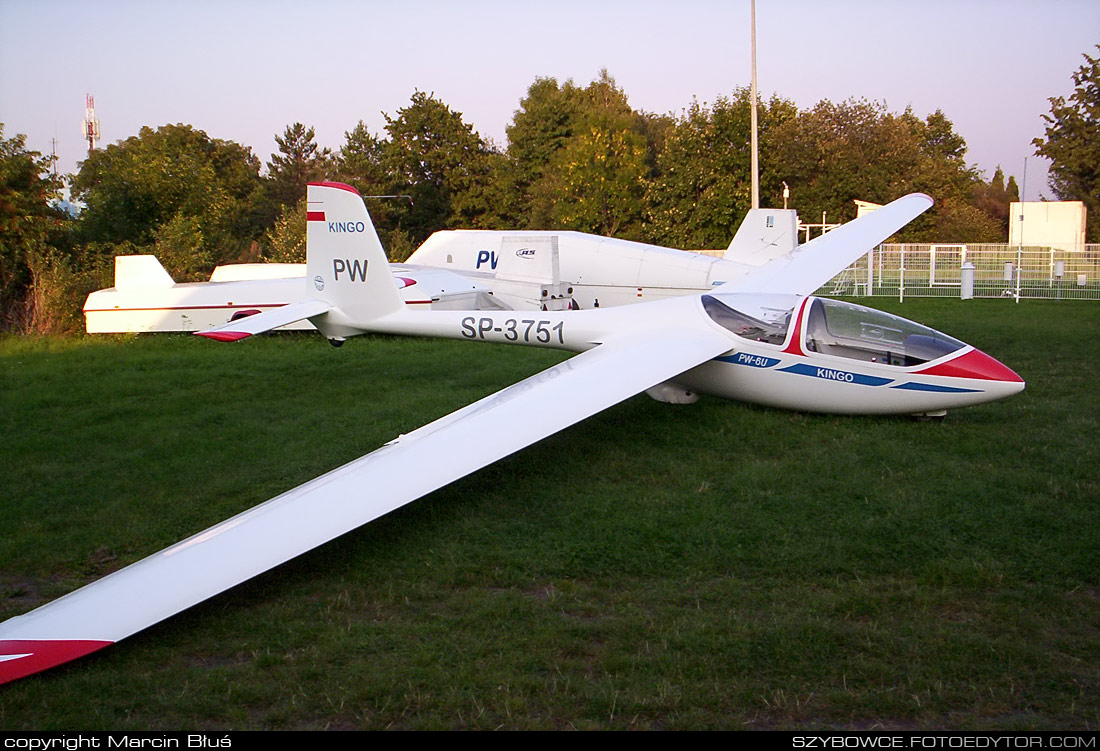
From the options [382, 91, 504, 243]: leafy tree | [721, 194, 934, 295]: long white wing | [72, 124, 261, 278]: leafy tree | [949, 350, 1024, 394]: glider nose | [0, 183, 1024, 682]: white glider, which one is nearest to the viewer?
[0, 183, 1024, 682]: white glider

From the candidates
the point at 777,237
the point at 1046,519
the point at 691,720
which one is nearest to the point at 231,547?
the point at 691,720

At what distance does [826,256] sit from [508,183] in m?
41.9

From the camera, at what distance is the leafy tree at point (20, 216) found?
19453 mm

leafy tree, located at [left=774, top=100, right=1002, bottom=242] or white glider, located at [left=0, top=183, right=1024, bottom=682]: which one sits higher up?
leafy tree, located at [left=774, top=100, right=1002, bottom=242]

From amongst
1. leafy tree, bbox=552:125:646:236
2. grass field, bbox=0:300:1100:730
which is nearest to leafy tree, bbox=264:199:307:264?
grass field, bbox=0:300:1100:730

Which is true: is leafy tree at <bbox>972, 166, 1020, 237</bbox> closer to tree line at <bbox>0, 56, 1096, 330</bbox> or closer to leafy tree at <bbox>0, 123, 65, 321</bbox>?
tree line at <bbox>0, 56, 1096, 330</bbox>

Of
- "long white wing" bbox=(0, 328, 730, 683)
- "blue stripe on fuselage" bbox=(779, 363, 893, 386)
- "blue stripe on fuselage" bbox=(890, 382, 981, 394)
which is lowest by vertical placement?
"long white wing" bbox=(0, 328, 730, 683)

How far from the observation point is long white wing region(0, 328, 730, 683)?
14.1 feet

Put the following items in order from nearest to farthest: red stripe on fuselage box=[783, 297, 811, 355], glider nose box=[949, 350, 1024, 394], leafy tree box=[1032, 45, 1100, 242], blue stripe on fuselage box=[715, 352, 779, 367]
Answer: glider nose box=[949, 350, 1024, 394], red stripe on fuselage box=[783, 297, 811, 355], blue stripe on fuselage box=[715, 352, 779, 367], leafy tree box=[1032, 45, 1100, 242]

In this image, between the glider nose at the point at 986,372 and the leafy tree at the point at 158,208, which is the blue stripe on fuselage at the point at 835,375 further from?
the leafy tree at the point at 158,208

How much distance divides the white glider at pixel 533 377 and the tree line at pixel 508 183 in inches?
450

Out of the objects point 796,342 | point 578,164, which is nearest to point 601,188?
point 578,164

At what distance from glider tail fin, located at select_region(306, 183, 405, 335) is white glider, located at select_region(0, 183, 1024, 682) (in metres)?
0.02

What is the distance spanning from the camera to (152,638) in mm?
4613
